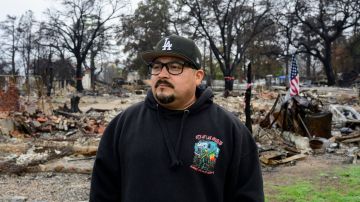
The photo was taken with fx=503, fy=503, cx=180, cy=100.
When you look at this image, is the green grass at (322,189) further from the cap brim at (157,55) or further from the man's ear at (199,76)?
the cap brim at (157,55)

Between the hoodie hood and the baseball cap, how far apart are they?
17 centimetres

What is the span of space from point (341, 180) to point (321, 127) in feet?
16.2

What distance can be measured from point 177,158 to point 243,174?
0.38m

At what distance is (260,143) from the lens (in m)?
12.3

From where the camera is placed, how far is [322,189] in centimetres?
766

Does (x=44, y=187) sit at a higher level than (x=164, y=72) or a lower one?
lower

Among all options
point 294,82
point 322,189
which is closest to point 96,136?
point 294,82

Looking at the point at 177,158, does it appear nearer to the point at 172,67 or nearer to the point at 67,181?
the point at 172,67

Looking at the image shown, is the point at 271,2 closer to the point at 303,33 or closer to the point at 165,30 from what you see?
the point at 303,33

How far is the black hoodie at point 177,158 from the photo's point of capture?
2.41m

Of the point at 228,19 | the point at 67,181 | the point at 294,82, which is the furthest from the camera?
the point at 228,19

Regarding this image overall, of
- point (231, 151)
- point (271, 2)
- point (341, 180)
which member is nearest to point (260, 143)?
point (341, 180)

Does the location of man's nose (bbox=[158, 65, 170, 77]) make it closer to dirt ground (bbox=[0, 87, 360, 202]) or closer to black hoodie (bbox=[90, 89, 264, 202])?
black hoodie (bbox=[90, 89, 264, 202])

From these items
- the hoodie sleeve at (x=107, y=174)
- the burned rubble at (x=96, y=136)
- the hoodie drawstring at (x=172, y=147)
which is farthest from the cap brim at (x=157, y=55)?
the burned rubble at (x=96, y=136)
